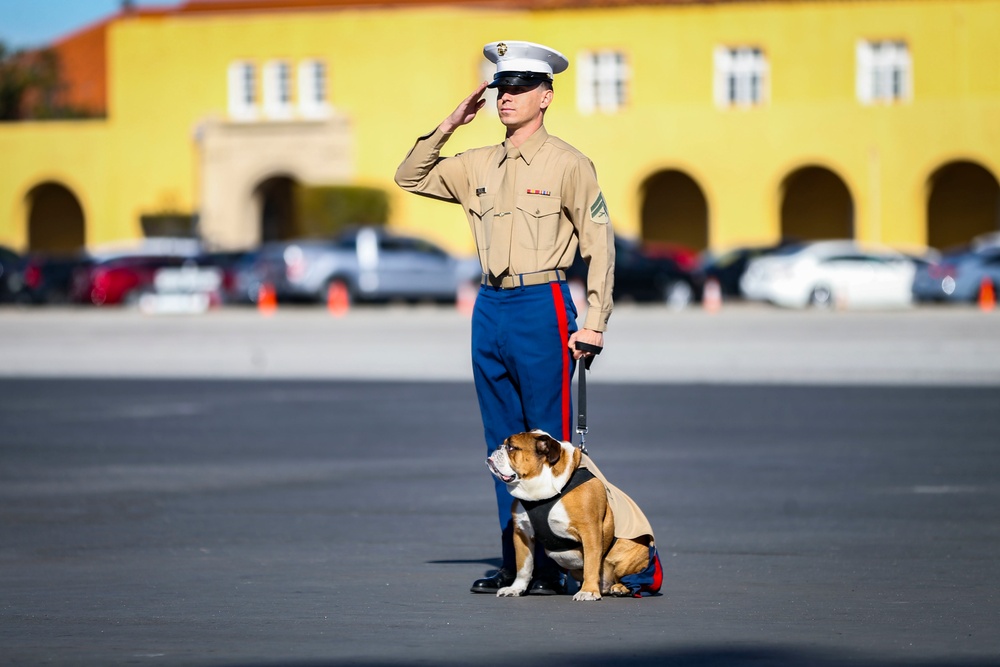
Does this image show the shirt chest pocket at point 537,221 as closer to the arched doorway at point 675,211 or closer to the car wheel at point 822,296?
the car wheel at point 822,296

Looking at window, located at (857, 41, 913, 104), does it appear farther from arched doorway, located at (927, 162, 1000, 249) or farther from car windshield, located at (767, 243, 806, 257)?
car windshield, located at (767, 243, 806, 257)

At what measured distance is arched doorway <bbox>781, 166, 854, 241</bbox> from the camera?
183 feet

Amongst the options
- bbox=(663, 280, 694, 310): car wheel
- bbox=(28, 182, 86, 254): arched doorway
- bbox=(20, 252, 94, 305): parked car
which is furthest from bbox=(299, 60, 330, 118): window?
bbox=(663, 280, 694, 310): car wheel

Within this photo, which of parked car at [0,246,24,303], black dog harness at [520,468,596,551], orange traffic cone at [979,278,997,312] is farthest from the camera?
parked car at [0,246,24,303]

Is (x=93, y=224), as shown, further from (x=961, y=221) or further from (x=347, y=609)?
(x=347, y=609)

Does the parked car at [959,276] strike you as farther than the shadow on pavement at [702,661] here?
Yes

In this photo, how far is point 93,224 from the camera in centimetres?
5862

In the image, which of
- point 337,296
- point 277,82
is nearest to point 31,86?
point 277,82

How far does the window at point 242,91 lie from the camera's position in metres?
57.1

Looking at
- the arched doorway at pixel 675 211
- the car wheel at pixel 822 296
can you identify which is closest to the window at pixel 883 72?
the arched doorway at pixel 675 211

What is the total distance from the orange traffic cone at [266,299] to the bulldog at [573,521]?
93.7 feet

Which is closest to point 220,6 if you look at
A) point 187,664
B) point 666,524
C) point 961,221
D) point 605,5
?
point 605,5

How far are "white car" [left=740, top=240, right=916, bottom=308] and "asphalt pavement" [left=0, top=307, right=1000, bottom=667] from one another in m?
17.1

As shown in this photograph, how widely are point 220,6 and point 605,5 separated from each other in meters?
13.5
